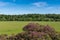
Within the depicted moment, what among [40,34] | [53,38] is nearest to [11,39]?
[40,34]

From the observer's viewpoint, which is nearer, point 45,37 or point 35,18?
point 45,37

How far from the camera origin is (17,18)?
7212 centimetres

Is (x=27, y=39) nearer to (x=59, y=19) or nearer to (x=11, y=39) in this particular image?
(x=11, y=39)

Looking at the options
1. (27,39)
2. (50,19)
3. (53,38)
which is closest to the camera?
(27,39)

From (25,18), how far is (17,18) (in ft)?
9.08

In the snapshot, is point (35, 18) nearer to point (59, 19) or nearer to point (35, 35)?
point (59, 19)

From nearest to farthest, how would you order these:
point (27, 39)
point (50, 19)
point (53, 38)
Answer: point (27, 39), point (53, 38), point (50, 19)

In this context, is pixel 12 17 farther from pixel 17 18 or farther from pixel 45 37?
pixel 45 37

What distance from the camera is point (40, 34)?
910 cm

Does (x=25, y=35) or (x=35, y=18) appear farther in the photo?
(x=35, y=18)

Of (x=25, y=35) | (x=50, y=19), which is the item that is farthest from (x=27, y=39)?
(x=50, y=19)

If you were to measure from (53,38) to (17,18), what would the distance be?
6237 cm

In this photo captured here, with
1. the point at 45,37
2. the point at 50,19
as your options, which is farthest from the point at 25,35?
the point at 50,19

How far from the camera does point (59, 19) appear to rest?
72250 millimetres
